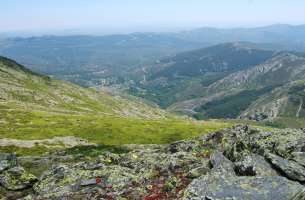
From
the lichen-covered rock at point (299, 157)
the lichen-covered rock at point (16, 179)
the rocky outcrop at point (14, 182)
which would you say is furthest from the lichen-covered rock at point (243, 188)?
the lichen-covered rock at point (16, 179)

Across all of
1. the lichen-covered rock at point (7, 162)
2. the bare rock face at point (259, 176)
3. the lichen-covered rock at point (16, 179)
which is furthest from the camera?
the lichen-covered rock at point (7, 162)

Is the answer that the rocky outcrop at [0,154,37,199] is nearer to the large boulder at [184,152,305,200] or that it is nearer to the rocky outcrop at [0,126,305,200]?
the rocky outcrop at [0,126,305,200]

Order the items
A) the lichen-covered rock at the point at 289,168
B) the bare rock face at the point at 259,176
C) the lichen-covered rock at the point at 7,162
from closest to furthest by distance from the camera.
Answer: the bare rock face at the point at 259,176
the lichen-covered rock at the point at 289,168
the lichen-covered rock at the point at 7,162

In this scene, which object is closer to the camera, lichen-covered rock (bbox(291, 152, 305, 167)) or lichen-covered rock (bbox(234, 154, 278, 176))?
lichen-covered rock (bbox(234, 154, 278, 176))

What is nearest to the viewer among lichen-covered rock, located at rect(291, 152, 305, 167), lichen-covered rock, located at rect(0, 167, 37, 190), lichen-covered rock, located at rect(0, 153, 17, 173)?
lichen-covered rock, located at rect(291, 152, 305, 167)

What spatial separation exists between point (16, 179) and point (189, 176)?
75.9ft

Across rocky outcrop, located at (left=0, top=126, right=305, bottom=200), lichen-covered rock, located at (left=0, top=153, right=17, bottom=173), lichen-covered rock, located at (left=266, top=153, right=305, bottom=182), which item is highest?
lichen-covered rock, located at (left=266, top=153, right=305, bottom=182)

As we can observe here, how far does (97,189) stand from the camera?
41.6 metres

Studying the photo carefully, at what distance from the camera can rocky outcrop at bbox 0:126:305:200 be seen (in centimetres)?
3170

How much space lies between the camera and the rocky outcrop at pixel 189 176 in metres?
31.7

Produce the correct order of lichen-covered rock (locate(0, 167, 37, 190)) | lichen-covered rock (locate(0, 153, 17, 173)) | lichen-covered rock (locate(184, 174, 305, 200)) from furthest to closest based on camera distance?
lichen-covered rock (locate(0, 153, 17, 173)), lichen-covered rock (locate(0, 167, 37, 190)), lichen-covered rock (locate(184, 174, 305, 200))

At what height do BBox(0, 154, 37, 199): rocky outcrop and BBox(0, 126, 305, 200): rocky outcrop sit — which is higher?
BBox(0, 126, 305, 200): rocky outcrop

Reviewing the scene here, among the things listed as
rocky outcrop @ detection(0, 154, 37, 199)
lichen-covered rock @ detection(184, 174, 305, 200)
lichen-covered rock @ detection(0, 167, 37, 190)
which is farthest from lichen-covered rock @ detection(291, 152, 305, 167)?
lichen-covered rock @ detection(0, 167, 37, 190)

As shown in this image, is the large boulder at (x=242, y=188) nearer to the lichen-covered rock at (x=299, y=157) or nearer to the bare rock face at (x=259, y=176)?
the bare rock face at (x=259, y=176)
